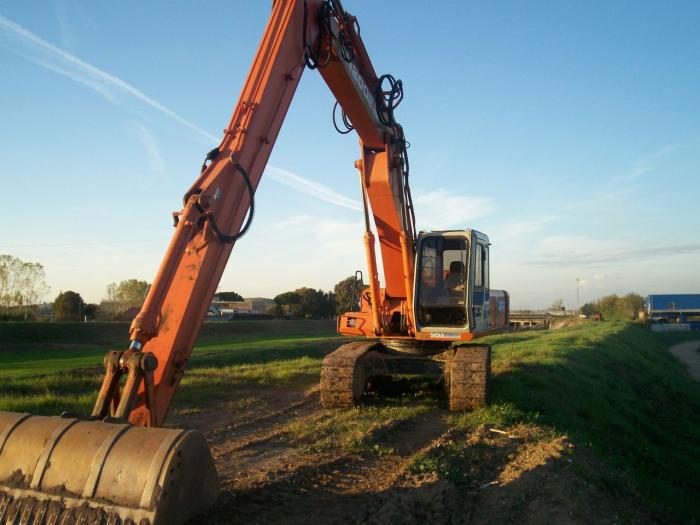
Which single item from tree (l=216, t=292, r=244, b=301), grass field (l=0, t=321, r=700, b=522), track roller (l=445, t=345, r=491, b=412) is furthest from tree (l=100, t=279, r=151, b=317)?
track roller (l=445, t=345, r=491, b=412)

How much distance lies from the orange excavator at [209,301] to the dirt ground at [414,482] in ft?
3.76

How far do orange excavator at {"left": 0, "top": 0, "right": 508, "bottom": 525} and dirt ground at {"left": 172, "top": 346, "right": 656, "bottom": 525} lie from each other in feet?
3.76

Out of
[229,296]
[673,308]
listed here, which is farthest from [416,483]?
[229,296]

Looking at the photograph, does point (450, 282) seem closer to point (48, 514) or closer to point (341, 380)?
point (341, 380)

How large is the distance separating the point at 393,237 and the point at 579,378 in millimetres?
8372

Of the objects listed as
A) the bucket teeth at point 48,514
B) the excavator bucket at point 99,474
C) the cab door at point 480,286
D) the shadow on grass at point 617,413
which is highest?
the cab door at point 480,286

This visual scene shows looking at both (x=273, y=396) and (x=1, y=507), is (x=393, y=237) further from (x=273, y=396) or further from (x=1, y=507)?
(x=1, y=507)

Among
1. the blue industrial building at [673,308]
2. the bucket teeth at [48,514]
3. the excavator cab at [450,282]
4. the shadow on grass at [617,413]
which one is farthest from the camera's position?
the blue industrial building at [673,308]

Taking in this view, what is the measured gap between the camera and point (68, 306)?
189 ft

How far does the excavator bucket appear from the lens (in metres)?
3.98

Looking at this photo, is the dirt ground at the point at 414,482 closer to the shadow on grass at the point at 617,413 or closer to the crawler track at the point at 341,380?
the shadow on grass at the point at 617,413

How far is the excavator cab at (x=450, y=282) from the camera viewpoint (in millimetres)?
11062

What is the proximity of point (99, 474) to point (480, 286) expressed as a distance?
8648 mm

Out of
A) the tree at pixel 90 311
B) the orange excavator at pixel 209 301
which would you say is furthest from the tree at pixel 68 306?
the orange excavator at pixel 209 301
